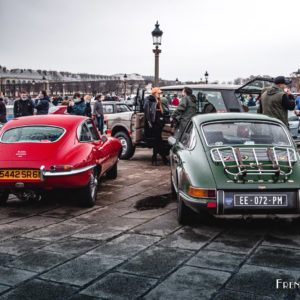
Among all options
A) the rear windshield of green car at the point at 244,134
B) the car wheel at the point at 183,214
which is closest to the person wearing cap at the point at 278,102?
the rear windshield of green car at the point at 244,134

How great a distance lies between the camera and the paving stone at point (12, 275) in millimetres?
3760

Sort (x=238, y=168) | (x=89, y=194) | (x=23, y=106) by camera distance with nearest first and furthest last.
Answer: (x=238, y=168) < (x=89, y=194) < (x=23, y=106)

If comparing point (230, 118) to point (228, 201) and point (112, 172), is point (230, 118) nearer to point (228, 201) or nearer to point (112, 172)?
point (228, 201)

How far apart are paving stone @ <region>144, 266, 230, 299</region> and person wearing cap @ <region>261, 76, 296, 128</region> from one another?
4.88 metres

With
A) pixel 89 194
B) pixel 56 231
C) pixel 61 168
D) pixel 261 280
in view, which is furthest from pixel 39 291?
pixel 89 194

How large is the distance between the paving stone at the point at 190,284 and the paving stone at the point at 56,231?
1.77 meters

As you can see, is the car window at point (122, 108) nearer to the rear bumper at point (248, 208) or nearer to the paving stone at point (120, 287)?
the rear bumper at point (248, 208)

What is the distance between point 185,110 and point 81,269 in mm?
6531

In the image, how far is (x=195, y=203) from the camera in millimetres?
5094

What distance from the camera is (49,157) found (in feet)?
20.9

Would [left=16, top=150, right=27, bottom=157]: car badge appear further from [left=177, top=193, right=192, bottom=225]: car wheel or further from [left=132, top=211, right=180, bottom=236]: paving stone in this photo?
[left=177, top=193, right=192, bottom=225]: car wheel

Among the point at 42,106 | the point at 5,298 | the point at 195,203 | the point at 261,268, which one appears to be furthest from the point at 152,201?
the point at 42,106

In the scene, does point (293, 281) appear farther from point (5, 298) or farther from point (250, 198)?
point (5, 298)

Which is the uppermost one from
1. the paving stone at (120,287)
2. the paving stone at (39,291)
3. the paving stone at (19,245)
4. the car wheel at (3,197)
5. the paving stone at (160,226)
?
the car wheel at (3,197)
